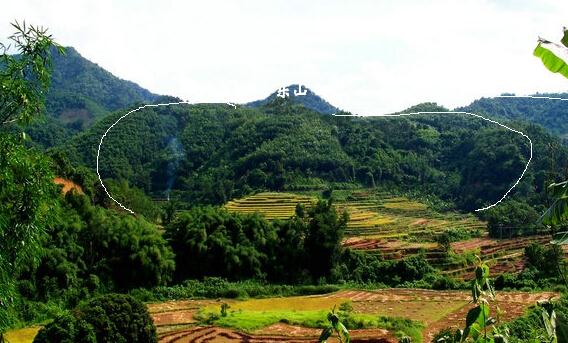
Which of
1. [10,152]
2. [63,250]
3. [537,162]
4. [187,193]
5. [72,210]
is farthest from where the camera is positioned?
[187,193]

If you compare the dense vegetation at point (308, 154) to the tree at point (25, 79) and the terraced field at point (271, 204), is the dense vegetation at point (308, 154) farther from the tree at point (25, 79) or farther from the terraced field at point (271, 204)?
the tree at point (25, 79)

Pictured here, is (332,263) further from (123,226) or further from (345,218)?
(123,226)

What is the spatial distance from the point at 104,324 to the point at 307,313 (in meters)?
8.91

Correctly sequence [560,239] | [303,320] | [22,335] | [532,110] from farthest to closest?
[532,110], [303,320], [22,335], [560,239]

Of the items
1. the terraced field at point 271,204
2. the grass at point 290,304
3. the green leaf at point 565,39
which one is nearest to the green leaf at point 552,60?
the green leaf at point 565,39

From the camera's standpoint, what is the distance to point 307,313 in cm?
2081

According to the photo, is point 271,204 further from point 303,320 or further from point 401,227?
point 303,320

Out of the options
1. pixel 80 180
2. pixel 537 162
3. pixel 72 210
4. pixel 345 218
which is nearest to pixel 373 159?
pixel 537 162

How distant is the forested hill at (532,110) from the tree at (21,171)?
8174 centimetres

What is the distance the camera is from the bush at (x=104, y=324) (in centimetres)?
1258

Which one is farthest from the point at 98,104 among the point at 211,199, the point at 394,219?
the point at 394,219

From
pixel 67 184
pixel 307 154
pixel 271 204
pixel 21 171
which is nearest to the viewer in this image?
pixel 21 171

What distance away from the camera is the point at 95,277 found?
78.4 ft

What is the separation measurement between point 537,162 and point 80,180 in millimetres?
34317
